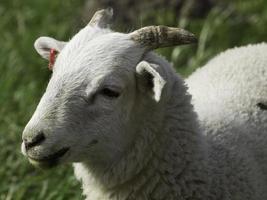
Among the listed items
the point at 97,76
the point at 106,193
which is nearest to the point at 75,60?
the point at 97,76

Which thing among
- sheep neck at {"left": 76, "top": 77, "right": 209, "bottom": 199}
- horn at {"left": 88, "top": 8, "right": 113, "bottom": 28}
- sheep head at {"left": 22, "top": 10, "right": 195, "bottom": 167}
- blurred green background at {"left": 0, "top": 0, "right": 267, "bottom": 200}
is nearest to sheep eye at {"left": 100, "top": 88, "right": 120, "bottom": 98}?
sheep head at {"left": 22, "top": 10, "right": 195, "bottom": 167}

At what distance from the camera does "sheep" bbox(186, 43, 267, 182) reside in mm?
4348

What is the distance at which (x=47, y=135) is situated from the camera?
3594 mm

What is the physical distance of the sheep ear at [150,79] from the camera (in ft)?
12.0

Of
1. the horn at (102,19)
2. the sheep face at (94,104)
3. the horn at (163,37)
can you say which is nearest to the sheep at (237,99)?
the sheep face at (94,104)

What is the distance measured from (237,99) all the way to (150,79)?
918 mm

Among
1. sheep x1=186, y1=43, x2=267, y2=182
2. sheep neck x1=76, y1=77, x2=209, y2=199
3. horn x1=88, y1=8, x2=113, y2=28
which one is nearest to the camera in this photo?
sheep neck x1=76, y1=77, x2=209, y2=199

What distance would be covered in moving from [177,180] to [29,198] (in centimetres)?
172

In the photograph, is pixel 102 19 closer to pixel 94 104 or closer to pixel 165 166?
pixel 94 104

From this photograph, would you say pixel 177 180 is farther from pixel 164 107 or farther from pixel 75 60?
pixel 75 60

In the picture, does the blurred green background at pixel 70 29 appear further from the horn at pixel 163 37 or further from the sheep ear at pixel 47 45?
the horn at pixel 163 37

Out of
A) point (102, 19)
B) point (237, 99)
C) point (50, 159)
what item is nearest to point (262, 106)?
point (237, 99)

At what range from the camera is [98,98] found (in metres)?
3.76

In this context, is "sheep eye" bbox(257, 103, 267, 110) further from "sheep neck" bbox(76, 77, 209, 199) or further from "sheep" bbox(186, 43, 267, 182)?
"sheep neck" bbox(76, 77, 209, 199)
